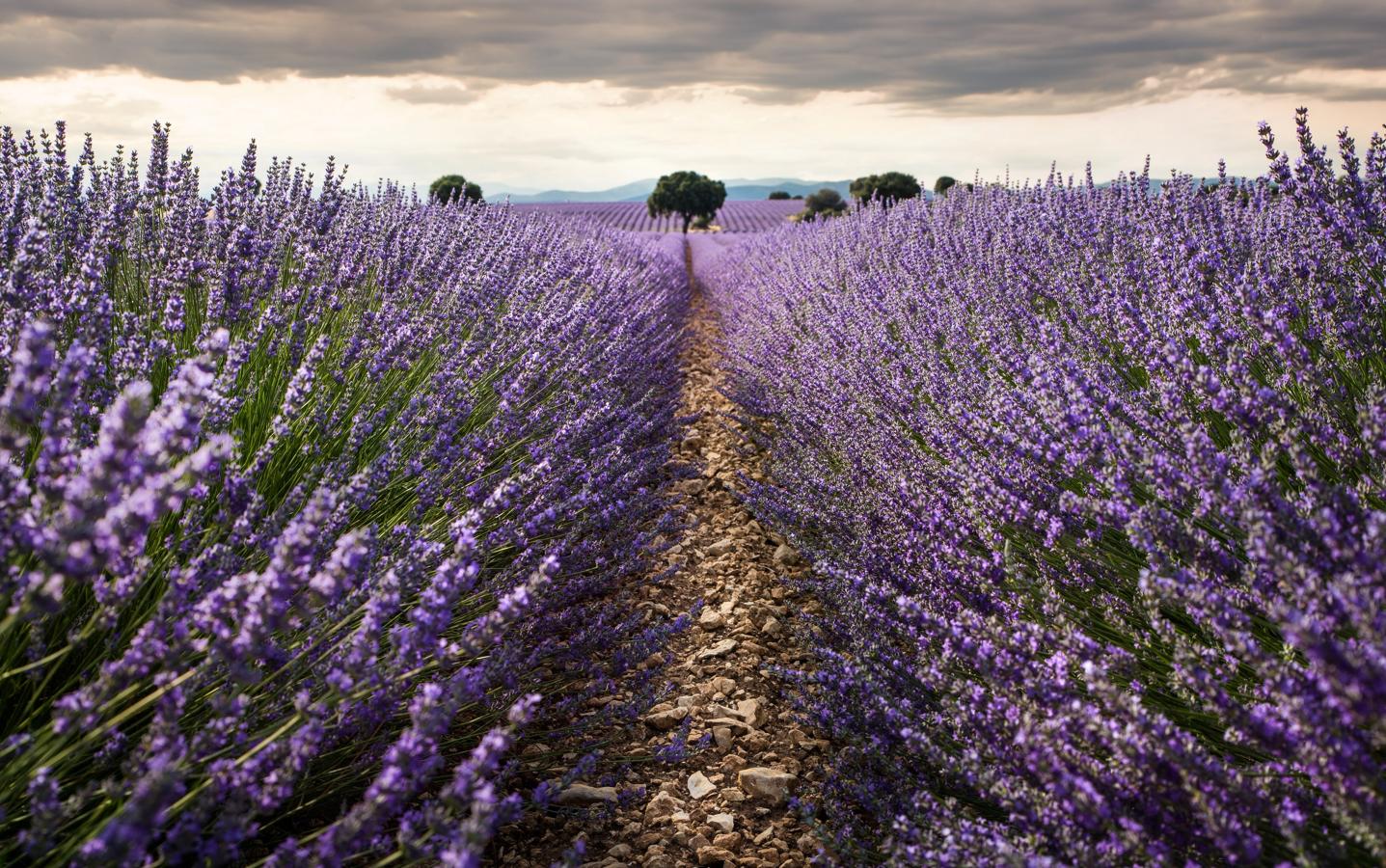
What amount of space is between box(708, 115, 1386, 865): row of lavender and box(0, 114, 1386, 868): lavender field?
0.01 meters

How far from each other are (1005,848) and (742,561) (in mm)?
2657

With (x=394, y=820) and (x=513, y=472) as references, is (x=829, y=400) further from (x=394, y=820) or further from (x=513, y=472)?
(x=394, y=820)

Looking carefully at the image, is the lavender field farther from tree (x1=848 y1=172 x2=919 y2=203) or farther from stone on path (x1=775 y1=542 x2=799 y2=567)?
tree (x1=848 y1=172 x2=919 y2=203)

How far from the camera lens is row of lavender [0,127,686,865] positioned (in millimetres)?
1097

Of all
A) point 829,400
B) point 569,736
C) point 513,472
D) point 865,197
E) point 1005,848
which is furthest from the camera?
point 865,197

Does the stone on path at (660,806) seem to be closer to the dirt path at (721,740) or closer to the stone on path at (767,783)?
the dirt path at (721,740)

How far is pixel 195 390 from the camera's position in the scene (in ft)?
3.47

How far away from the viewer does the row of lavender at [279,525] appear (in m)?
1.10

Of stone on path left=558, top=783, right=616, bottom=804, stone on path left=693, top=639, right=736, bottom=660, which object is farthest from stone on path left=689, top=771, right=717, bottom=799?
stone on path left=693, top=639, right=736, bottom=660

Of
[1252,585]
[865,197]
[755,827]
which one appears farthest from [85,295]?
[865,197]

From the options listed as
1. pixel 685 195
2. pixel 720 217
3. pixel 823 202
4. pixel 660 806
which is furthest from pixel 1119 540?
pixel 720 217

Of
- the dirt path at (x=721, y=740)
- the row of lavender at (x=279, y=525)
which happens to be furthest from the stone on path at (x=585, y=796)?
the row of lavender at (x=279, y=525)

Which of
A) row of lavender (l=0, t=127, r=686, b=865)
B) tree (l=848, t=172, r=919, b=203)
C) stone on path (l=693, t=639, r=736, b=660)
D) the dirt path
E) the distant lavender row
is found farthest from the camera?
the distant lavender row

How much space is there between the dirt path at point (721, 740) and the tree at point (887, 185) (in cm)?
1836
